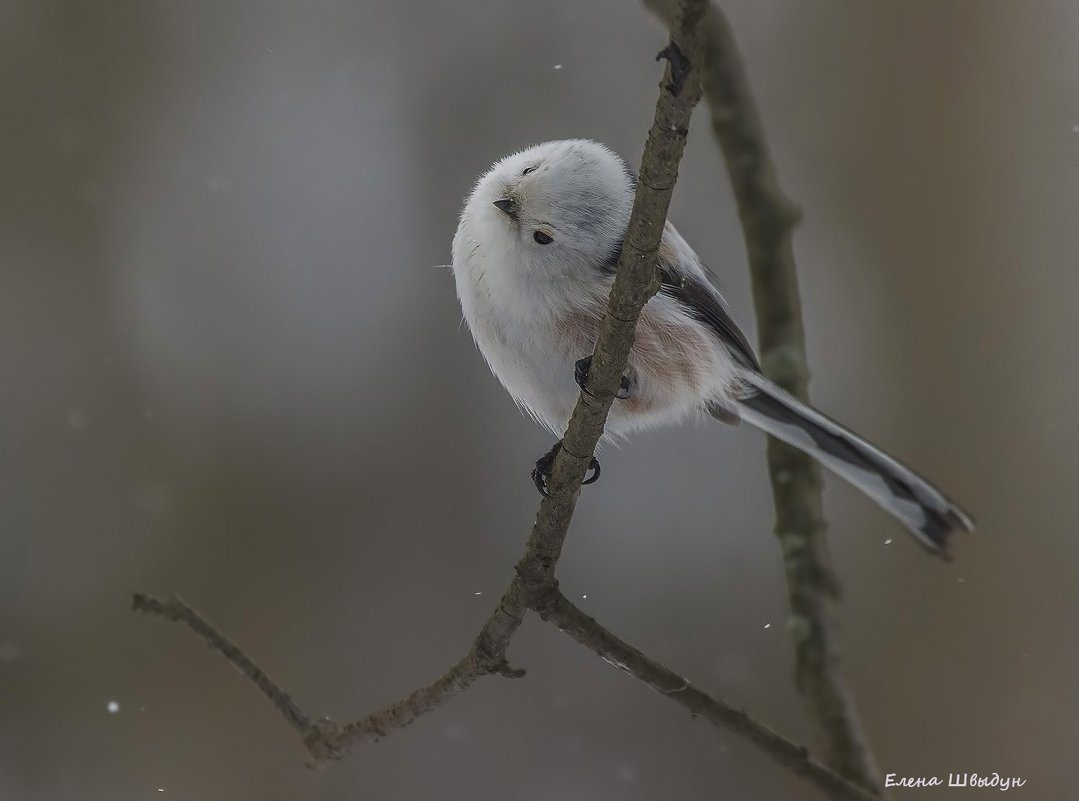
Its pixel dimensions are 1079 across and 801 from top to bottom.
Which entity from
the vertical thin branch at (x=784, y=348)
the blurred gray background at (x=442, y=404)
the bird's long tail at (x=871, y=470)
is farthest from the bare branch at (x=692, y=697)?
the blurred gray background at (x=442, y=404)

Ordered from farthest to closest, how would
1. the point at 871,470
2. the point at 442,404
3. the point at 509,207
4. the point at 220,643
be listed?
the point at 442,404 → the point at 871,470 → the point at 509,207 → the point at 220,643

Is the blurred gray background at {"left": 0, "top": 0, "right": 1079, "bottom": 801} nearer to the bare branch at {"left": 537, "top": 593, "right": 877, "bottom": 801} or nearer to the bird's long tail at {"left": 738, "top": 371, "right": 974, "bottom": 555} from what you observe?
the bird's long tail at {"left": 738, "top": 371, "right": 974, "bottom": 555}

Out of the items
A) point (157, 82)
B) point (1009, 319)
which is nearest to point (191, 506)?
point (157, 82)

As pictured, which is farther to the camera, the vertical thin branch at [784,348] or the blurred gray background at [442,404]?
the blurred gray background at [442,404]

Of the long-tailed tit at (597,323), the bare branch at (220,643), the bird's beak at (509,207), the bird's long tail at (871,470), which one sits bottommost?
the bare branch at (220,643)

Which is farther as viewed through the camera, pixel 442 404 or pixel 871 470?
pixel 442 404

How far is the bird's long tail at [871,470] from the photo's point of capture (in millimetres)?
2266

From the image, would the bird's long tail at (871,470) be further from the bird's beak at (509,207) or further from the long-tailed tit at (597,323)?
the bird's beak at (509,207)

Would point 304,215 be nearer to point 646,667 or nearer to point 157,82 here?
point 157,82

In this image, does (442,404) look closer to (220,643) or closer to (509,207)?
(509,207)

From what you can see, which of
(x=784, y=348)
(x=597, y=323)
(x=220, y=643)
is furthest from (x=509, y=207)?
(x=220, y=643)

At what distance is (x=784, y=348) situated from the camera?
7.76 feet

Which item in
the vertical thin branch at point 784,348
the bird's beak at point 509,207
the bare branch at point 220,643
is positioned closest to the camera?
the bare branch at point 220,643

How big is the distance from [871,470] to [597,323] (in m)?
0.83
